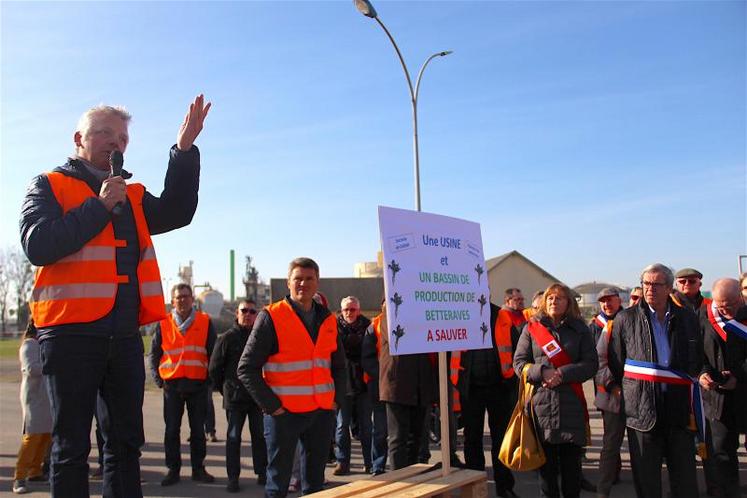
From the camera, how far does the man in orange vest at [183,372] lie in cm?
716

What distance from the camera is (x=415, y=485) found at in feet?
13.0

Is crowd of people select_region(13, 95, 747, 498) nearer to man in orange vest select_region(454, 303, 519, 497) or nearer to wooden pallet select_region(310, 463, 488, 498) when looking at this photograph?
man in orange vest select_region(454, 303, 519, 497)

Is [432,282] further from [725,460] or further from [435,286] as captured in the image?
[725,460]

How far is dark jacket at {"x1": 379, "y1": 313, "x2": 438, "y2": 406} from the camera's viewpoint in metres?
5.75

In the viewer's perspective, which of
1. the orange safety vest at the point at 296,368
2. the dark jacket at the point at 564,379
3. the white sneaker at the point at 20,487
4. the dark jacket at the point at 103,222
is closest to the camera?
the dark jacket at the point at 103,222

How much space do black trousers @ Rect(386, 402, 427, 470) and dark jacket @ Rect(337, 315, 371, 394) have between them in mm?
2242

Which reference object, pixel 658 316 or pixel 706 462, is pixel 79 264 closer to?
pixel 658 316

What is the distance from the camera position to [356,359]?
8227mm

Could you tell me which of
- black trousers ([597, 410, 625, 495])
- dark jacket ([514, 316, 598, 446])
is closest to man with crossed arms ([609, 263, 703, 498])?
dark jacket ([514, 316, 598, 446])

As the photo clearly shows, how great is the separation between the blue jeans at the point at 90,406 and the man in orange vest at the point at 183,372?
4403 millimetres

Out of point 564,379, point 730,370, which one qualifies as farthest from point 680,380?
point 730,370

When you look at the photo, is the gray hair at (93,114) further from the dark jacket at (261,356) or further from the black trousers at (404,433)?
the black trousers at (404,433)

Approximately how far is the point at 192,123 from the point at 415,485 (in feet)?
8.22

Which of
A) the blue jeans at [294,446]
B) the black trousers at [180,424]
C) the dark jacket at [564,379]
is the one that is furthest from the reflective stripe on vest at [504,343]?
the black trousers at [180,424]
